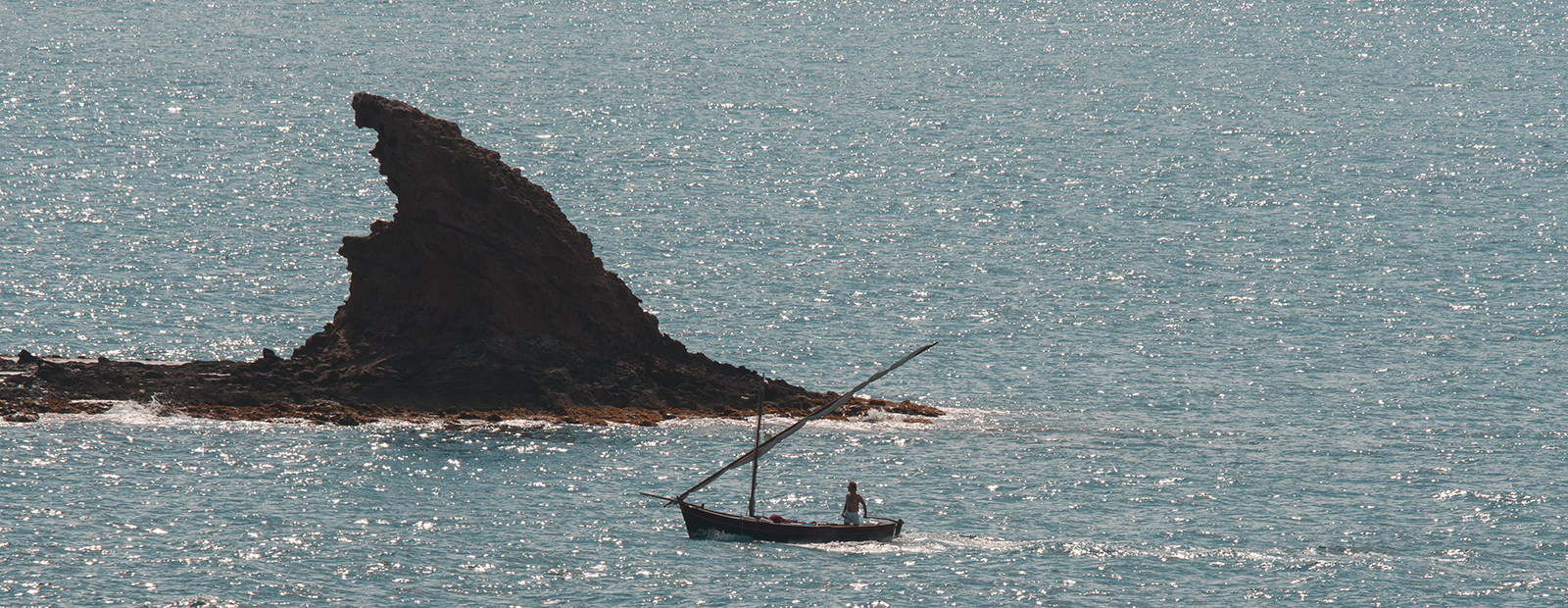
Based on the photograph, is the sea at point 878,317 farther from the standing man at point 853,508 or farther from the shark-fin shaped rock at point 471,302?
the shark-fin shaped rock at point 471,302

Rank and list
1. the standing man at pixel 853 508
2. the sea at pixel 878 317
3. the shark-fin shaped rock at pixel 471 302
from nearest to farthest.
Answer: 1. the sea at pixel 878 317
2. the standing man at pixel 853 508
3. the shark-fin shaped rock at pixel 471 302

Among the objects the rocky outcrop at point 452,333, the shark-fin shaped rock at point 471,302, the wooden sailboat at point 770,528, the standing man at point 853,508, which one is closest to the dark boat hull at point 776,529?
the wooden sailboat at point 770,528

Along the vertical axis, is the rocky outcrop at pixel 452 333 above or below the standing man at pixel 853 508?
above

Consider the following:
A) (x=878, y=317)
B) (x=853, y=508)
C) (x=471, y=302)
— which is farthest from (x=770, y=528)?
(x=878, y=317)

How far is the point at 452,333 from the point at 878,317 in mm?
36327

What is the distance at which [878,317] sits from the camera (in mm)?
95000

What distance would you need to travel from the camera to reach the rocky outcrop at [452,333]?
61.6 metres

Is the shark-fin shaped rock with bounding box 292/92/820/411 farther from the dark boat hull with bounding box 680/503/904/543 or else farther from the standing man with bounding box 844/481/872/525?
the standing man with bounding box 844/481/872/525

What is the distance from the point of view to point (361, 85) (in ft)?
593

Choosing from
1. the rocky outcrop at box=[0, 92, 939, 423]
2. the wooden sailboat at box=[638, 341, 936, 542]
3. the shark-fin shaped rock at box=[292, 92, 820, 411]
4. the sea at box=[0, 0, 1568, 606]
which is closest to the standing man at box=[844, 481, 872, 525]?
the wooden sailboat at box=[638, 341, 936, 542]

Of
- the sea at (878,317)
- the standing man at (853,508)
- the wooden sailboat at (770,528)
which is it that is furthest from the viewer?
the standing man at (853,508)

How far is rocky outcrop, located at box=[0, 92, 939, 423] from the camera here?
6156 centimetres

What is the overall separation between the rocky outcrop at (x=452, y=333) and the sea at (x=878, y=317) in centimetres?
214

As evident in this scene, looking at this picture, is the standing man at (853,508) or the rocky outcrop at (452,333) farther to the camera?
the rocky outcrop at (452,333)
